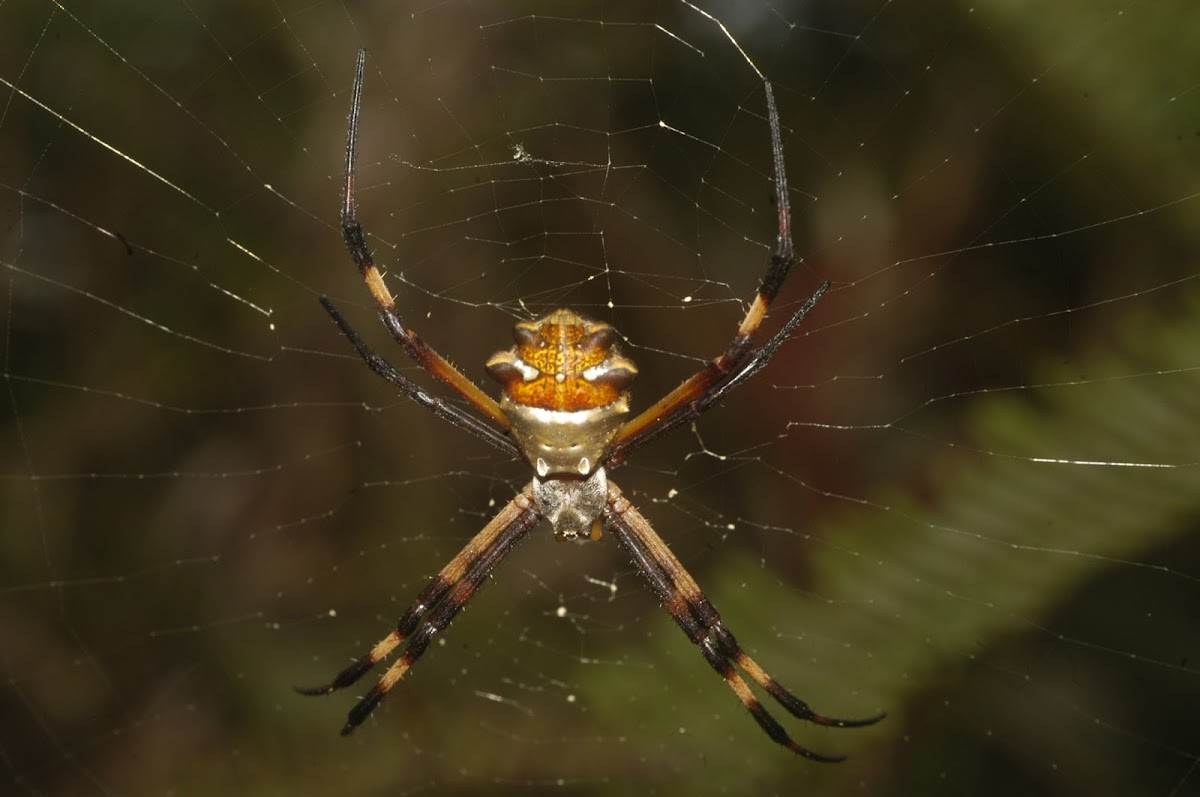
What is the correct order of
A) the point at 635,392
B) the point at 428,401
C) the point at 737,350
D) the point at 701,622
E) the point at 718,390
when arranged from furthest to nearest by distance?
the point at 635,392 < the point at 701,622 < the point at 428,401 < the point at 718,390 < the point at 737,350

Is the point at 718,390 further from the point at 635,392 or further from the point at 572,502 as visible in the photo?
the point at 635,392

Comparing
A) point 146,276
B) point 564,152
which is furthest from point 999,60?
Result: point 146,276

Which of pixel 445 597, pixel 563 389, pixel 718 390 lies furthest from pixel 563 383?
pixel 445 597

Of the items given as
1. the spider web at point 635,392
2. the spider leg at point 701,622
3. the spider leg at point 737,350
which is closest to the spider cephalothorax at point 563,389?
the spider leg at point 737,350

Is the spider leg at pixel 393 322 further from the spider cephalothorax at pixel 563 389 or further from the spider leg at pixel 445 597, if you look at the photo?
the spider leg at pixel 445 597

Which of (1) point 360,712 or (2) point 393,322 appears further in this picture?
(1) point 360,712

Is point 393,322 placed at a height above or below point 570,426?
above

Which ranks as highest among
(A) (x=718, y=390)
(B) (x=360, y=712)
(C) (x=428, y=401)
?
(C) (x=428, y=401)
